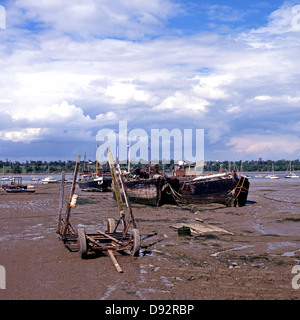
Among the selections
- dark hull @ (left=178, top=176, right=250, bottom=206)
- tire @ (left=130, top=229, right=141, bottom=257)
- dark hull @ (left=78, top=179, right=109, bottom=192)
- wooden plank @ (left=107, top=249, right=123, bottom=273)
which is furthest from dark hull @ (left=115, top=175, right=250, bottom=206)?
dark hull @ (left=78, top=179, right=109, bottom=192)

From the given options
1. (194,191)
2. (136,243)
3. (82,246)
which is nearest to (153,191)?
(194,191)

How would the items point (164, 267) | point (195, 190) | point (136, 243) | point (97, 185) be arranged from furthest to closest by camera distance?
point (97, 185), point (195, 190), point (136, 243), point (164, 267)

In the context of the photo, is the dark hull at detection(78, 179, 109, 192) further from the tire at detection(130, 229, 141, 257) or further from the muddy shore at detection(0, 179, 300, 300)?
the tire at detection(130, 229, 141, 257)

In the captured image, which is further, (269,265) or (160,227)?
(160,227)

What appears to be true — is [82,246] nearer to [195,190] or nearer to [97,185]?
[195,190]

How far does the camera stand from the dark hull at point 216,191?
77.4ft

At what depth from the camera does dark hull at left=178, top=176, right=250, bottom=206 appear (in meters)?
23.6

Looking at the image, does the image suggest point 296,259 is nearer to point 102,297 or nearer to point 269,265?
point 269,265

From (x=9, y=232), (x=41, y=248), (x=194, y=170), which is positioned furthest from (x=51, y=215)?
(x=194, y=170)

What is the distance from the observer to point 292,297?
6.42 metres

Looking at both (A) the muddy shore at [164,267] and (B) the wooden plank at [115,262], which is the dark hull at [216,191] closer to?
(A) the muddy shore at [164,267]

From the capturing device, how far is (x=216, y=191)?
24.3m
